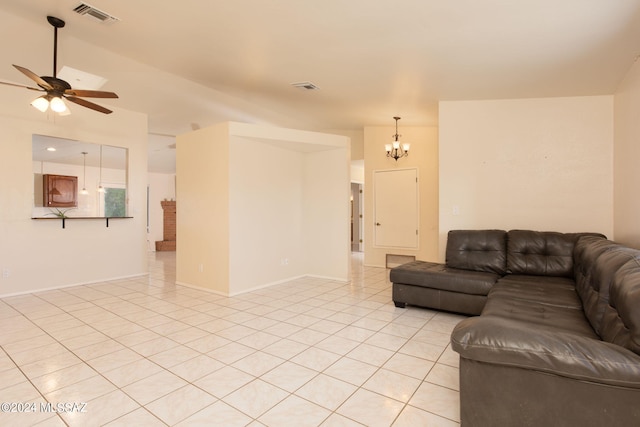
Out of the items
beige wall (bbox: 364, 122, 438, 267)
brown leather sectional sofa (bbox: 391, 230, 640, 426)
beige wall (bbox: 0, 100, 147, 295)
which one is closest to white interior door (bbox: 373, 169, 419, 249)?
beige wall (bbox: 364, 122, 438, 267)

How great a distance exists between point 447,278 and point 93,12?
4.42 m

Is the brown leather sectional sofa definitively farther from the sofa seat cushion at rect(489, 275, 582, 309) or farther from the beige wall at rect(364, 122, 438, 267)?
the beige wall at rect(364, 122, 438, 267)

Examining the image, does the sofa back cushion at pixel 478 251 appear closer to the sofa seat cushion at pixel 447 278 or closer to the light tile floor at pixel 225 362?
the sofa seat cushion at pixel 447 278

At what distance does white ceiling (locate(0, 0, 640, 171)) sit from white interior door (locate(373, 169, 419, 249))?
1.86 meters

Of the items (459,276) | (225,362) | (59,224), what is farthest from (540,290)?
(59,224)

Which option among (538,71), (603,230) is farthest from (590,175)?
(538,71)

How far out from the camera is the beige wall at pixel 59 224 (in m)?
4.52

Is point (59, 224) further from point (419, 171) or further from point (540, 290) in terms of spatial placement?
point (540, 290)

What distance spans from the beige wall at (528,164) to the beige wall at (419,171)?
1650mm

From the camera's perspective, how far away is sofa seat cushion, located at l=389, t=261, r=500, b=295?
138 inches

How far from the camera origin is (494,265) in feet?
12.8

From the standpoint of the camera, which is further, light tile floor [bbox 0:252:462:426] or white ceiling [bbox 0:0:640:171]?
white ceiling [bbox 0:0:640:171]

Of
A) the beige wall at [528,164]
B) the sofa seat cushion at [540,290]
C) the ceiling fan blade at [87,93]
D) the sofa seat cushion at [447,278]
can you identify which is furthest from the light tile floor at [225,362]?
the ceiling fan blade at [87,93]

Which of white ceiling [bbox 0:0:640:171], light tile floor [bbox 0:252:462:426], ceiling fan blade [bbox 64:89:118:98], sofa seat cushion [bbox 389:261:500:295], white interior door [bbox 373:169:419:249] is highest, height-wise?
white ceiling [bbox 0:0:640:171]
